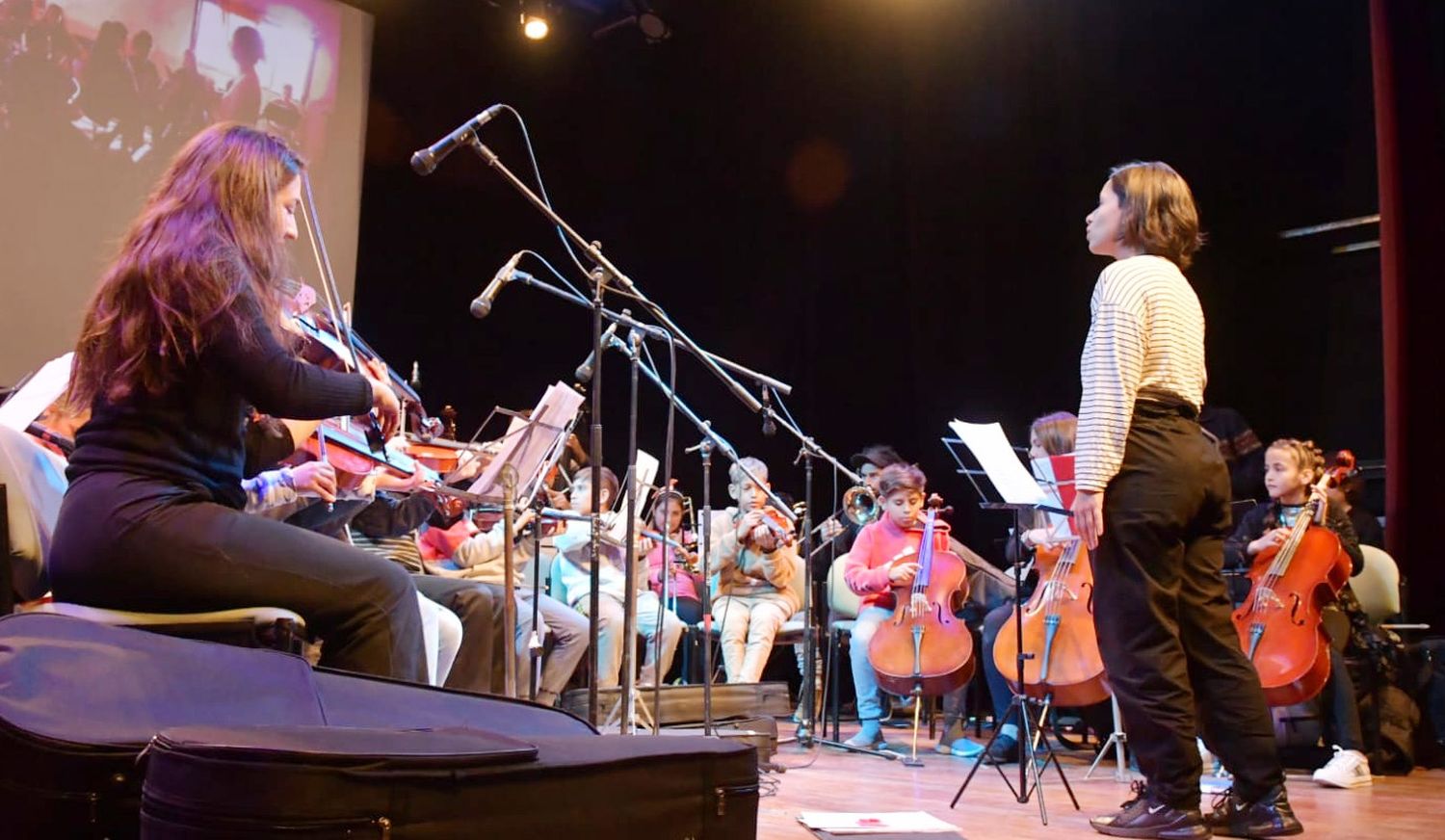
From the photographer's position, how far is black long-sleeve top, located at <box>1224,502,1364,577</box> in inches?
182

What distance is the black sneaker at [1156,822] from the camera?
8.89 ft

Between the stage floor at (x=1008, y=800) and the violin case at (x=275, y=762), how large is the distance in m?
1.24

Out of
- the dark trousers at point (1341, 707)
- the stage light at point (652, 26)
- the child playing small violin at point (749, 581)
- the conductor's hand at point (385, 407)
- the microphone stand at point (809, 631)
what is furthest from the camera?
the stage light at point (652, 26)

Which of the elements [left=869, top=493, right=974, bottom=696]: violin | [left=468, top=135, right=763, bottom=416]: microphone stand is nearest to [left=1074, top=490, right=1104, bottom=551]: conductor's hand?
[left=468, top=135, right=763, bottom=416]: microphone stand

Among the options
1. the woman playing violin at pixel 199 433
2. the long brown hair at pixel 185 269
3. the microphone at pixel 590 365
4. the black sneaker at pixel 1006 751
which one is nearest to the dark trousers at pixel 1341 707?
the black sneaker at pixel 1006 751

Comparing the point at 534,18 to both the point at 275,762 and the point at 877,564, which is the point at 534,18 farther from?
the point at 275,762

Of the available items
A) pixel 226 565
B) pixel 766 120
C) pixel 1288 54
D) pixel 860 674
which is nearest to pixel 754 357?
pixel 766 120

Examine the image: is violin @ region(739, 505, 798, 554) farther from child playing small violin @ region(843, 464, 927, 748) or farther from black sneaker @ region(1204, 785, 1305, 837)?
black sneaker @ region(1204, 785, 1305, 837)

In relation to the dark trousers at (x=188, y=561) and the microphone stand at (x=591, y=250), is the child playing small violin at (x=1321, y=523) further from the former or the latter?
the dark trousers at (x=188, y=561)

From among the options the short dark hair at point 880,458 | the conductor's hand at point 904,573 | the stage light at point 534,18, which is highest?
the stage light at point 534,18

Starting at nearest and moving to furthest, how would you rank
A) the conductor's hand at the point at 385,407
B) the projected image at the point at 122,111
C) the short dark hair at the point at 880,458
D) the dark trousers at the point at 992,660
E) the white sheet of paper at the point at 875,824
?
1. the conductor's hand at the point at 385,407
2. the white sheet of paper at the point at 875,824
3. the dark trousers at the point at 992,660
4. the projected image at the point at 122,111
5. the short dark hair at the point at 880,458

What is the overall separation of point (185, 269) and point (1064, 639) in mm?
3149

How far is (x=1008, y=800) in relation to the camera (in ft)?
11.2

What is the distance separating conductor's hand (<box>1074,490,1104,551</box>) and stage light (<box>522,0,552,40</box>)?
205 inches
